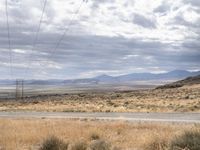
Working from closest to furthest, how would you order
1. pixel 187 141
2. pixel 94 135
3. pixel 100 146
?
pixel 187 141
pixel 100 146
pixel 94 135

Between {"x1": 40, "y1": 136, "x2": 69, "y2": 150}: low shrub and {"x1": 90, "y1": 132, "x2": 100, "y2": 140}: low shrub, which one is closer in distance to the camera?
{"x1": 40, "y1": 136, "x2": 69, "y2": 150}: low shrub

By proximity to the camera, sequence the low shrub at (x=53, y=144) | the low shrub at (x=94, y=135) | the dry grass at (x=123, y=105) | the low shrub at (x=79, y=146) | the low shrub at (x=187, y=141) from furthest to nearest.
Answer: the dry grass at (x=123, y=105) → the low shrub at (x=94, y=135) → the low shrub at (x=53, y=144) → the low shrub at (x=79, y=146) → the low shrub at (x=187, y=141)

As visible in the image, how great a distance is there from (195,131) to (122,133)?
266 inches

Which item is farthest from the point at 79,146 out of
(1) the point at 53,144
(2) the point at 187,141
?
(2) the point at 187,141

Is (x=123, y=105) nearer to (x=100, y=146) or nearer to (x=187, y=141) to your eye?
(x=100, y=146)

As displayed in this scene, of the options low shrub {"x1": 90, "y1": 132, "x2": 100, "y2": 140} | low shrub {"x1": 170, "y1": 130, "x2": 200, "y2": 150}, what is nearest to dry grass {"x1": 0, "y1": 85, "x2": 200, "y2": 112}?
low shrub {"x1": 90, "y1": 132, "x2": 100, "y2": 140}

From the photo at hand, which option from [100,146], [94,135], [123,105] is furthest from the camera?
[123,105]

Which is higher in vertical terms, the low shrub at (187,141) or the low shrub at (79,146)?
the low shrub at (187,141)

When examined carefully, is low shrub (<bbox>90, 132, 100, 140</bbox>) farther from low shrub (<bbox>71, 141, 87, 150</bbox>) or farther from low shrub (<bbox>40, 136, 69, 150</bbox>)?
low shrub (<bbox>71, 141, 87, 150</bbox>)

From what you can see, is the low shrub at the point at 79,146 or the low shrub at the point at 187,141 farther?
the low shrub at the point at 79,146

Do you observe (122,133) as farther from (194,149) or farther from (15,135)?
(194,149)

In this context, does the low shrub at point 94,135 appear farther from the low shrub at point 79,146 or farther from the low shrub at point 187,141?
the low shrub at point 187,141

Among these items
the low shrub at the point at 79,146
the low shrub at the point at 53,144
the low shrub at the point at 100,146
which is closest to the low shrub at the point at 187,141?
the low shrub at the point at 100,146

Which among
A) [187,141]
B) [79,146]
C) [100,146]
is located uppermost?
[187,141]
